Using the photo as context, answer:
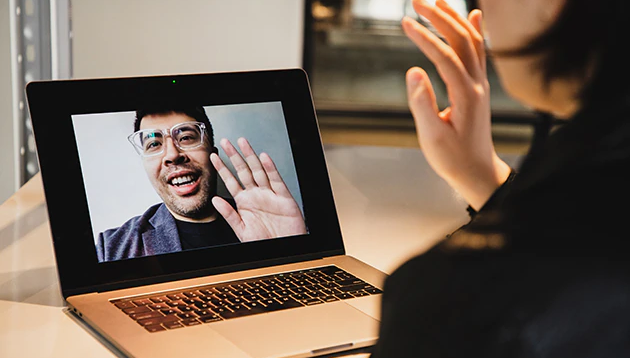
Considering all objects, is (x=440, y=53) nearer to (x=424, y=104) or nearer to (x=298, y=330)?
(x=424, y=104)

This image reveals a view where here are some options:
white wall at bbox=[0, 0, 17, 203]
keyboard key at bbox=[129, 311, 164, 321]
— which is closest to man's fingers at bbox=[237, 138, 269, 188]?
keyboard key at bbox=[129, 311, 164, 321]

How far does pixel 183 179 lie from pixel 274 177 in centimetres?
11

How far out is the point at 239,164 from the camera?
81 cm

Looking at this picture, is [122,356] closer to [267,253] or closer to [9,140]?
[267,253]

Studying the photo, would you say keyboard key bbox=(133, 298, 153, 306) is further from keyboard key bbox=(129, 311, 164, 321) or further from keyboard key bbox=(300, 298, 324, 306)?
keyboard key bbox=(300, 298, 324, 306)

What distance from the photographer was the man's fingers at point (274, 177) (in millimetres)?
817

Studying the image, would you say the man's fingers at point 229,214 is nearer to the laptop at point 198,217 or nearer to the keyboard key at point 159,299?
the laptop at point 198,217

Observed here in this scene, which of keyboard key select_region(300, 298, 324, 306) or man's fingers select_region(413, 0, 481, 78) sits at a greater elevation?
man's fingers select_region(413, 0, 481, 78)

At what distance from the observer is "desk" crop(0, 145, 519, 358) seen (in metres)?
0.63

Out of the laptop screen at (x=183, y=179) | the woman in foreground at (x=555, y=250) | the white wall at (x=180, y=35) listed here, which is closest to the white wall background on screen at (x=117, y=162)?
the laptop screen at (x=183, y=179)

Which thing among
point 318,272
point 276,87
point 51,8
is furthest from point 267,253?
point 51,8

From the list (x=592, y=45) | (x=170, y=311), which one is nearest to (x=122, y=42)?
(x=170, y=311)

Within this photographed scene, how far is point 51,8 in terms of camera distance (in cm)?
127

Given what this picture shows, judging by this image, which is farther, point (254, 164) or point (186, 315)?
point (254, 164)
